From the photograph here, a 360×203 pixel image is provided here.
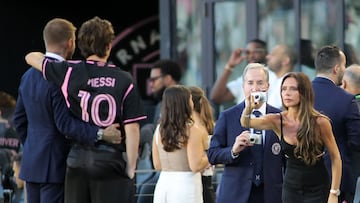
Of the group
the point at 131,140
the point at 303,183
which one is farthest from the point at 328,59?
the point at 131,140

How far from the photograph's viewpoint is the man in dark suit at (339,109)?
826 cm

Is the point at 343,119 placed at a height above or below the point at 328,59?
below

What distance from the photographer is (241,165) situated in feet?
25.9

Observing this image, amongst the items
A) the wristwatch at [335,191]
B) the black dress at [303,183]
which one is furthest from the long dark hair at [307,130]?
the wristwatch at [335,191]

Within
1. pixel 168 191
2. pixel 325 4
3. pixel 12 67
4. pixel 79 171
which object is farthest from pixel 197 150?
pixel 12 67

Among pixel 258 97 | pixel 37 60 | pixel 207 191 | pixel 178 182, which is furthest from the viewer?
pixel 207 191

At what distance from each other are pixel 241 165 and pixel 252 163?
92 millimetres

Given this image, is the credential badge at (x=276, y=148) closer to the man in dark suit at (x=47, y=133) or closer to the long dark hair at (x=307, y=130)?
the long dark hair at (x=307, y=130)

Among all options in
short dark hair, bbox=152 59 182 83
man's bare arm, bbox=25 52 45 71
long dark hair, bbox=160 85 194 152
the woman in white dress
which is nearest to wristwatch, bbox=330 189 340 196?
the woman in white dress

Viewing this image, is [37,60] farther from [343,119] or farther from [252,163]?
[343,119]

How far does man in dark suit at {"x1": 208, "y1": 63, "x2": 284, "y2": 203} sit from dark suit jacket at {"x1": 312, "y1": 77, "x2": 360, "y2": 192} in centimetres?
57

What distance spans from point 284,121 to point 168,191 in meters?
1.22

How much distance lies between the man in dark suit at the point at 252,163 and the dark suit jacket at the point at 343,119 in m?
0.57

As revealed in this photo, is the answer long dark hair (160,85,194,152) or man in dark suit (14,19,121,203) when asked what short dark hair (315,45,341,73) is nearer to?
long dark hair (160,85,194,152)
